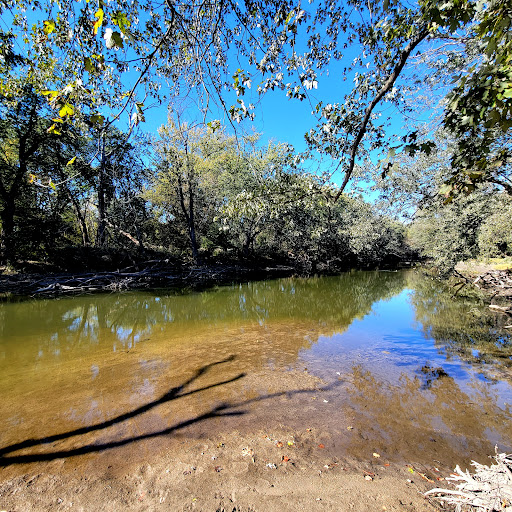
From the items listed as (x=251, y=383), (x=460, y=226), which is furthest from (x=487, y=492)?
(x=460, y=226)

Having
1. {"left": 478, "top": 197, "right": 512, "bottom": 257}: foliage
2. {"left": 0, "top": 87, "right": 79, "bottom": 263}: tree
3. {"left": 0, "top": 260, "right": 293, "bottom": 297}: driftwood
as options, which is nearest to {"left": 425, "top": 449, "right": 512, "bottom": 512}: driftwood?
{"left": 478, "top": 197, "right": 512, "bottom": 257}: foliage

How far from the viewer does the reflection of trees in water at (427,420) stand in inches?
121

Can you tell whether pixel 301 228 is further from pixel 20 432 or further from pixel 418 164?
pixel 20 432

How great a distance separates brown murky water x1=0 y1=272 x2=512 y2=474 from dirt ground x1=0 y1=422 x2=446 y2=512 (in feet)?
0.59

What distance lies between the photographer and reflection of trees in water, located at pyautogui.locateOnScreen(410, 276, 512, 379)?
5866 mm

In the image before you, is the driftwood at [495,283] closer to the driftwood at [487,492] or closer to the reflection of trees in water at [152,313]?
the reflection of trees in water at [152,313]

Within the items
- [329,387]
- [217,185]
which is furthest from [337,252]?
[329,387]

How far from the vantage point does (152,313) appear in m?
10.1

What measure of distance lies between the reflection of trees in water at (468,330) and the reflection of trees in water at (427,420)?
1.60 meters

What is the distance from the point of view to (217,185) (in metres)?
21.5

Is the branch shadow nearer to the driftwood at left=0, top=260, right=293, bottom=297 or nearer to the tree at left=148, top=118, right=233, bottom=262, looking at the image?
the driftwood at left=0, top=260, right=293, bottom=297

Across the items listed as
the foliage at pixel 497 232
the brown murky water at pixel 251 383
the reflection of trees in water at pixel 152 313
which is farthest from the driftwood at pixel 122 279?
the foliage at pixel 497 232

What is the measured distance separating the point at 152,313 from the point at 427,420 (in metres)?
9.08

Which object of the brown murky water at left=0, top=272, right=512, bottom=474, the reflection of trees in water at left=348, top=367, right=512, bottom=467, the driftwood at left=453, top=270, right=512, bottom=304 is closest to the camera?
the reflection of trees in water at left=348, top=367, right=512, bottom=467
